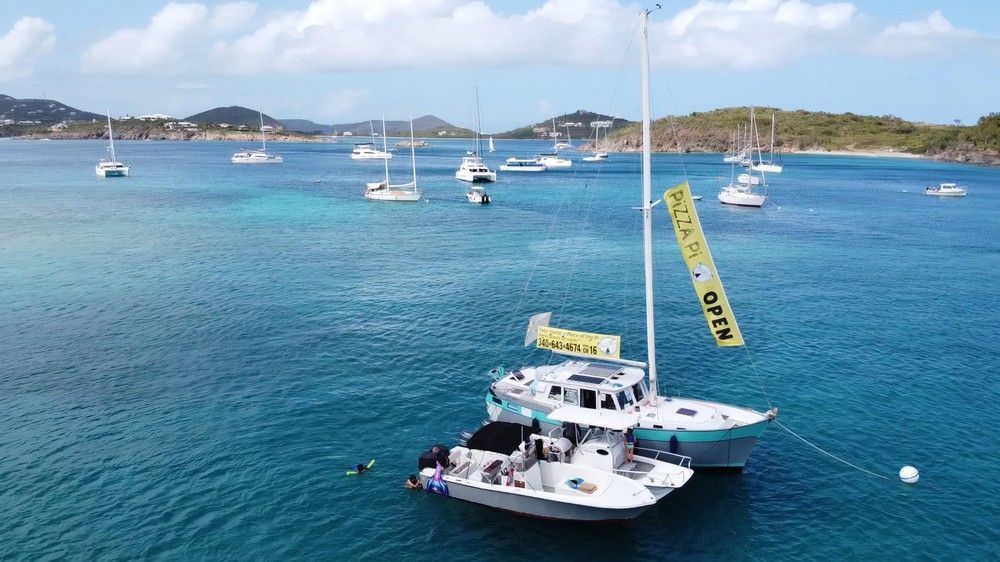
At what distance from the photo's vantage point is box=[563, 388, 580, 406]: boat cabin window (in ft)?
113

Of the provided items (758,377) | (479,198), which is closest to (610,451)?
(758,377)

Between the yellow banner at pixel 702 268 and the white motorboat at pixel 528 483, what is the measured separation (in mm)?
9103

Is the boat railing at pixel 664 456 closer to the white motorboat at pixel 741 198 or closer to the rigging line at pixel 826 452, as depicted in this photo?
the rigging line at pixel 826 452

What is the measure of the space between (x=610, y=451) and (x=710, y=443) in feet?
16.2

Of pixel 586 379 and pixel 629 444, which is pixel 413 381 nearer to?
pixel 586 379

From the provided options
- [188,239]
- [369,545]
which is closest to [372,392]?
[369,545]

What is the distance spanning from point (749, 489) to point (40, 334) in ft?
166

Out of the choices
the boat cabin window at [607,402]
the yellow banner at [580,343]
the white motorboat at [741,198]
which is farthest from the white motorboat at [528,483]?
the white motorboat at [741,198]

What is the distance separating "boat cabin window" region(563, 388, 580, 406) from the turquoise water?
636cm

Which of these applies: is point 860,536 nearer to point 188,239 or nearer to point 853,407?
point 853,407

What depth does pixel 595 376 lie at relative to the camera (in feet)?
116

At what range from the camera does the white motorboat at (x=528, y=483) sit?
29203 mm

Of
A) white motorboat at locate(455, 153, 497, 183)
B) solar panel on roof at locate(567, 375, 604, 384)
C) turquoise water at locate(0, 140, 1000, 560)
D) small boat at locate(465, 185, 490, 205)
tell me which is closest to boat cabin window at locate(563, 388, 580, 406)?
solar panel on roof at locate(567, 375, 604, 384)

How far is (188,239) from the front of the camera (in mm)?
92250
